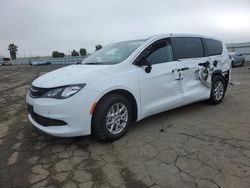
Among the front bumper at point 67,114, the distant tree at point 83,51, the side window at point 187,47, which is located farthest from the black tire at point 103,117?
the distant tree at point 83,51

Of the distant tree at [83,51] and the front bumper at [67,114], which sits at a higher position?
the distant tree at [83,51]

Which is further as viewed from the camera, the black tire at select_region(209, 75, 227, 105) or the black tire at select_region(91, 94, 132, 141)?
the black tire at select_region(209, 75, 227, 105)

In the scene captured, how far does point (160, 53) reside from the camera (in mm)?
4379

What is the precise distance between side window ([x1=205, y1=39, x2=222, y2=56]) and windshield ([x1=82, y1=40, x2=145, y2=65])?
81.2 inches

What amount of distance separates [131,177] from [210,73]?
142 inches

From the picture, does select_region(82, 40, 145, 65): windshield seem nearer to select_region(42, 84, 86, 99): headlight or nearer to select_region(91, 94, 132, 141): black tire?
select_region(91, 94, 132, 141): black tire

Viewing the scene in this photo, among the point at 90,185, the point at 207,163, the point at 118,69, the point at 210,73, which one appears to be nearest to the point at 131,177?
the point at 90,185

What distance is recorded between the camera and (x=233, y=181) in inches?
102

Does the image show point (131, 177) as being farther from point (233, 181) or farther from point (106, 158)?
point (233, 181)

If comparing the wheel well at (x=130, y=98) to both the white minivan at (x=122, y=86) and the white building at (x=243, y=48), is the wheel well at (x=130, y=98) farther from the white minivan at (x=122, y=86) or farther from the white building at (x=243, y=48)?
the white building at (x=243, y=48)

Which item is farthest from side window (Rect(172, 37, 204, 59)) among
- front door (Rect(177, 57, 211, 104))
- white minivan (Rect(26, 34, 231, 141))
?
front door (Rect(177, 57, 211, 104))

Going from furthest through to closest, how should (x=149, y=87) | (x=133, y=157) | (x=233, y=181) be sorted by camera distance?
(x=149, y=87) → (x=133, y=157) → (x=233, y=181)

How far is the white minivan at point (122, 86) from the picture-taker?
334 cm

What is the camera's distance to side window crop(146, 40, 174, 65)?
4.21 m
